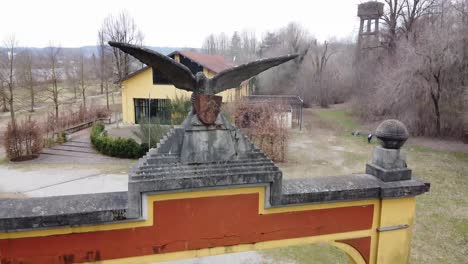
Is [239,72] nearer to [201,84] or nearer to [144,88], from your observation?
[201,84]

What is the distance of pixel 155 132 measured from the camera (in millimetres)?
18453

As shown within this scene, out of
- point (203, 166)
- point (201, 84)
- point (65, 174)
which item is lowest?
point (65, 174)

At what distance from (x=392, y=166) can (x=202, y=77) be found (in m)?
2.86

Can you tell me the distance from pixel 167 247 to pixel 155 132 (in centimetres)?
1487

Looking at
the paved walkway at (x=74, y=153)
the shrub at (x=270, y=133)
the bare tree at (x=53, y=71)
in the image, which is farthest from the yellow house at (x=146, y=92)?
the bare tree at (x=53, y=71)

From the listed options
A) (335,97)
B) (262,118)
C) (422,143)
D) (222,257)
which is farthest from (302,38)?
(222,257)

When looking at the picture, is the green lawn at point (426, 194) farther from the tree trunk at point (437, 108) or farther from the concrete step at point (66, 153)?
the concrete step at point (66, 153)

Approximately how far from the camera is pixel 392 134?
4.42 metres

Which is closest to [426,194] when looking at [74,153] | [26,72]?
[74,153]

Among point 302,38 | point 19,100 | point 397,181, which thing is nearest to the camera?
point 397,181

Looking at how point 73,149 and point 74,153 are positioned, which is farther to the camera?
point 73,149

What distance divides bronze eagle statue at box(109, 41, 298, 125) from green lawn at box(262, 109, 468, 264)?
5.47 metres

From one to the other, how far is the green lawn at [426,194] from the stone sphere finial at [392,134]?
4.45m

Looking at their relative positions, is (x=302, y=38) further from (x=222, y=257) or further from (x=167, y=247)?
(x=167, y=247)
